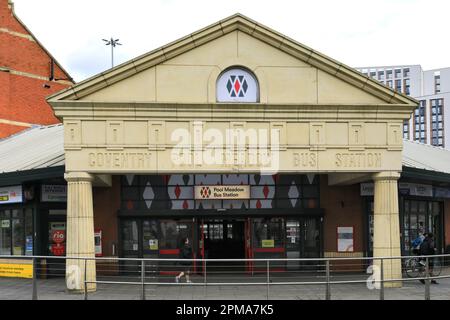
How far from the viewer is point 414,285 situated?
18.0 meters

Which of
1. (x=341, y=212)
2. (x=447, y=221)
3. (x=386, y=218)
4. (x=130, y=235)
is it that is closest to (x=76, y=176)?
(x=130, y=235)

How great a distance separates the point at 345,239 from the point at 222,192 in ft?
16.5

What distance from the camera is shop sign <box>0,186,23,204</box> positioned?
68.9 feet

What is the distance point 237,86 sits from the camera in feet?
57.0

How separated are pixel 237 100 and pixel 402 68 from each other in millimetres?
150675

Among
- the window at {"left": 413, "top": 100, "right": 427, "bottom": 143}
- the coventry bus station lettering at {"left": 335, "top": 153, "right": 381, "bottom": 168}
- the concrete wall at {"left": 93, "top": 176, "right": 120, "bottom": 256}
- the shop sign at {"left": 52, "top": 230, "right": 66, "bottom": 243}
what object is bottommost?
the shop sign at {"left": 52, "top": 230, "right": 66, "bottom": 243}

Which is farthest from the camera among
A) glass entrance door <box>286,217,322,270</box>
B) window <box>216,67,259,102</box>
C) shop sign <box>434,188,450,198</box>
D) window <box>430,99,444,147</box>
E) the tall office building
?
window <box>430,99,444,147</box>

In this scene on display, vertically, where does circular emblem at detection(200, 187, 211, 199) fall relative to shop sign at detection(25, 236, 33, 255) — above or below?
above

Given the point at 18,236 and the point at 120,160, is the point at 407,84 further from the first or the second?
the point at 120,160

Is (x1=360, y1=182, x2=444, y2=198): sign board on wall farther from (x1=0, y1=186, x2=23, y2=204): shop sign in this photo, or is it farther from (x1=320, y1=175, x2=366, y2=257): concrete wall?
(x1=0, y1=186, x2=23, y2=204): shop sign

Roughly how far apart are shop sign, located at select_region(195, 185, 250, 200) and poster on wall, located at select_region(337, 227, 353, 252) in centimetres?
383

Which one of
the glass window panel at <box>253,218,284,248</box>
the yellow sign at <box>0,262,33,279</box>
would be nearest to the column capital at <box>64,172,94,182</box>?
the yellow sign at <box>0,262,33,279</box>

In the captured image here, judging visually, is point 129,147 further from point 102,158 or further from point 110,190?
point 110,190

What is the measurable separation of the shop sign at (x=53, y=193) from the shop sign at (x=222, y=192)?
16.8 feet
